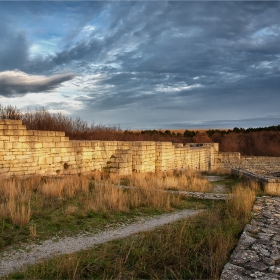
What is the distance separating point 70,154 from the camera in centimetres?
1299

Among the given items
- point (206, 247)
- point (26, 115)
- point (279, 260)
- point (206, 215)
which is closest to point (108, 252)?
point (206, 247)

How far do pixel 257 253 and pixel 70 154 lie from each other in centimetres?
959

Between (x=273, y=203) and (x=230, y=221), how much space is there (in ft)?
9.40

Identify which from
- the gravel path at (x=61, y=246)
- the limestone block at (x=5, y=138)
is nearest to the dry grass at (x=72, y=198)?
the gravel path at (x=61, y=246)

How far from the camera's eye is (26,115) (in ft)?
61.4

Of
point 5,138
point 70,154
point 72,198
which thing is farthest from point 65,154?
point 72,198

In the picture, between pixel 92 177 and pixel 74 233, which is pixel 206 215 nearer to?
pixel 74 233

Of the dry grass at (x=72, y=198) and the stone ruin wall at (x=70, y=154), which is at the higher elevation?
the stone ruin wall at (x=70, y=154)

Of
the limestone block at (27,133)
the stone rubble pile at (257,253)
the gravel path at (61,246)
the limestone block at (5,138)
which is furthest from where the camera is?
the limestone block at (27,133)

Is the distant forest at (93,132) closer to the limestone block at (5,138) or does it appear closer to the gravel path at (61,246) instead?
the limestone block at (5,138)

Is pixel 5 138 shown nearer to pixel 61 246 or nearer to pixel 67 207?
pixel 67 207

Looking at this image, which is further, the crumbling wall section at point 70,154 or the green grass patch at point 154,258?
the crumbling wall section at point 70,154

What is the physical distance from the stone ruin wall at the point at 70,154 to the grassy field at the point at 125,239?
1927mm

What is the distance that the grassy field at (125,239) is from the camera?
13.7 ft
